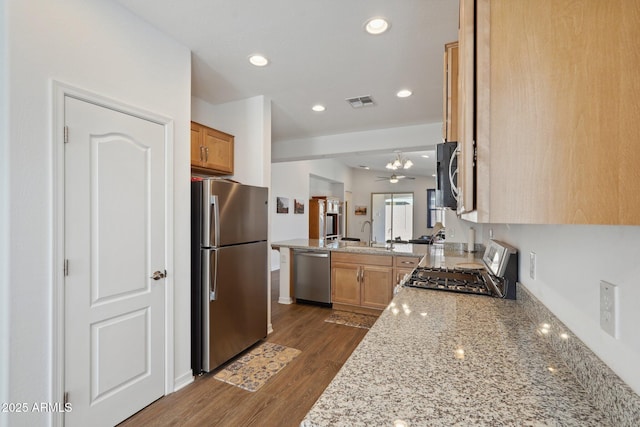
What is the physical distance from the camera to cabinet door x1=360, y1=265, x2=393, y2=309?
12.1 ft

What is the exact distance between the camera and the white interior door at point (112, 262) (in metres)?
1.58

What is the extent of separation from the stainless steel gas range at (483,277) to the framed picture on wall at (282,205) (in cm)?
484

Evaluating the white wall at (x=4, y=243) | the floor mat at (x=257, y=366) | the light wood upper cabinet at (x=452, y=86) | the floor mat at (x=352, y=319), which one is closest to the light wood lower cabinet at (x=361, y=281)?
the floor mat at (x=352, y=319)

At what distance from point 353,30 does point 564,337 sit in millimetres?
2034

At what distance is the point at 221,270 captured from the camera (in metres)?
2.40

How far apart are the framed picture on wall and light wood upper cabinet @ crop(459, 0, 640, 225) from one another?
20.9ft

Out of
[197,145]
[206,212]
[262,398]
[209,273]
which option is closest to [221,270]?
[209,273]

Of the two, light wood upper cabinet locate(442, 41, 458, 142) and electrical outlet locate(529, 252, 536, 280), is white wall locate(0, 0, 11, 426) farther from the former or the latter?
electrical outlet locate(529, 252, 536, 280)

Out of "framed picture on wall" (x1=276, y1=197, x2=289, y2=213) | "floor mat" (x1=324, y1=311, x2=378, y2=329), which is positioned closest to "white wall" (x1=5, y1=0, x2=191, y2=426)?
"floor mat" (x1=324, y1=311, x2=378, y2=329)

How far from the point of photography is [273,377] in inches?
92.1

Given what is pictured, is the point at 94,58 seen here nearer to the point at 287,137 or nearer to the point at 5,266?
the point at 5,266

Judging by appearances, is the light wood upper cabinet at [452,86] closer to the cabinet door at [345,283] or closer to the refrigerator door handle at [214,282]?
the refrigerator door handle at [214,282]

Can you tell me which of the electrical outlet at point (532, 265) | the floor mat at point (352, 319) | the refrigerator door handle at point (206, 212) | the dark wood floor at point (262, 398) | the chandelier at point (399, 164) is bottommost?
the floor mat at point (352, 319)

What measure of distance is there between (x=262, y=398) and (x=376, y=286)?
206 centimetres
